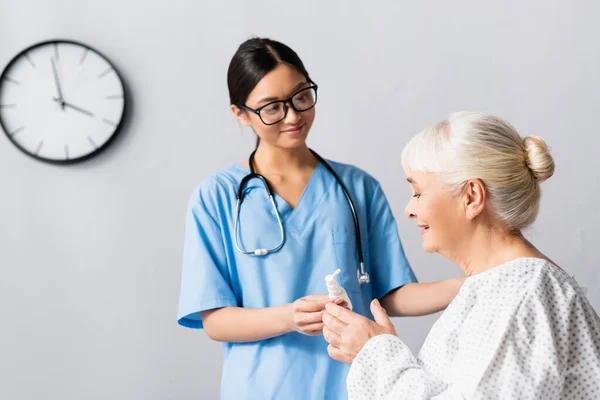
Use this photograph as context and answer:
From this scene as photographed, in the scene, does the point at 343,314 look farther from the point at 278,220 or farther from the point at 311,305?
the point at 278,220

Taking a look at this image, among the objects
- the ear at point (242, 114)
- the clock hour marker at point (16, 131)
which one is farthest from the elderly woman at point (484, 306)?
the clock hour marker at point (16, 131)

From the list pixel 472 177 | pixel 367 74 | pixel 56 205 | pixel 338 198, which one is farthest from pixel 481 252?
pixel 56 205

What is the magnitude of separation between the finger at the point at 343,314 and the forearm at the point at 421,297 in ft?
1.19

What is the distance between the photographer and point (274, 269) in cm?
165

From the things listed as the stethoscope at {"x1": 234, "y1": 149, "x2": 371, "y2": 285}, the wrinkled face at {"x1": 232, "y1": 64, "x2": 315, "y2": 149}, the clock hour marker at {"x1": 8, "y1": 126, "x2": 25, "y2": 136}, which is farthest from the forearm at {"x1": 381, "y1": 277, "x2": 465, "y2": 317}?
the clock hour marker at {"x1": 8, "y1": 126, "x2": 25, "y2": 136}

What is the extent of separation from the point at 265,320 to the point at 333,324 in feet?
0.77

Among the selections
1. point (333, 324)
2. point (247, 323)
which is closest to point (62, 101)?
point (247, 323)

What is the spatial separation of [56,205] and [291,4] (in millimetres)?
1046

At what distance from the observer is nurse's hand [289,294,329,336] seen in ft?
4.82

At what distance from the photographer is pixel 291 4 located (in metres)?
2.63

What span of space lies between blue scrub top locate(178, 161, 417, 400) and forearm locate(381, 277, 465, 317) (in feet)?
0.10

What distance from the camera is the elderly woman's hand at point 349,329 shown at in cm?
129

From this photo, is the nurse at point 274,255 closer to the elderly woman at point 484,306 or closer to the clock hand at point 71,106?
the elderly woman at point 484,306

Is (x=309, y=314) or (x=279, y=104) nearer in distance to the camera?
(x=309, y=314)
